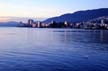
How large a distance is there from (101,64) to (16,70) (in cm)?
680

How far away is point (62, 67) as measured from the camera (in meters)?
19.0

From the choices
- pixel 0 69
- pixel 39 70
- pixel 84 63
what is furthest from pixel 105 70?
pixel 0 69

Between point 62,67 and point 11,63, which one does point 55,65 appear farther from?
point 11,63

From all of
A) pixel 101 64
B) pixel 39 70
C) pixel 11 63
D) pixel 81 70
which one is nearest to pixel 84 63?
pixel 101 64

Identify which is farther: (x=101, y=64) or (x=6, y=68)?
(x=101, y=64)

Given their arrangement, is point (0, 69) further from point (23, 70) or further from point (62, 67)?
point (62, 67)

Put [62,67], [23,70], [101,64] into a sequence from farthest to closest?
1. [101,64]
2. [62,67]
3. [23,70]

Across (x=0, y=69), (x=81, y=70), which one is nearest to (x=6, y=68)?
(x=0, y=69)

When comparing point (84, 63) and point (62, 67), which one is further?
point (84, 63)

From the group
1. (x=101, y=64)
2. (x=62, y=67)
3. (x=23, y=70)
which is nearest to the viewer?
(x=23, y=70)

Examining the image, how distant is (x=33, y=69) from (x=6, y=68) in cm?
197

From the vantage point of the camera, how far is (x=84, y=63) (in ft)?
68.1

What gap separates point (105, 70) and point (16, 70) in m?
6.10

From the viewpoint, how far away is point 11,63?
2044 centimetres
